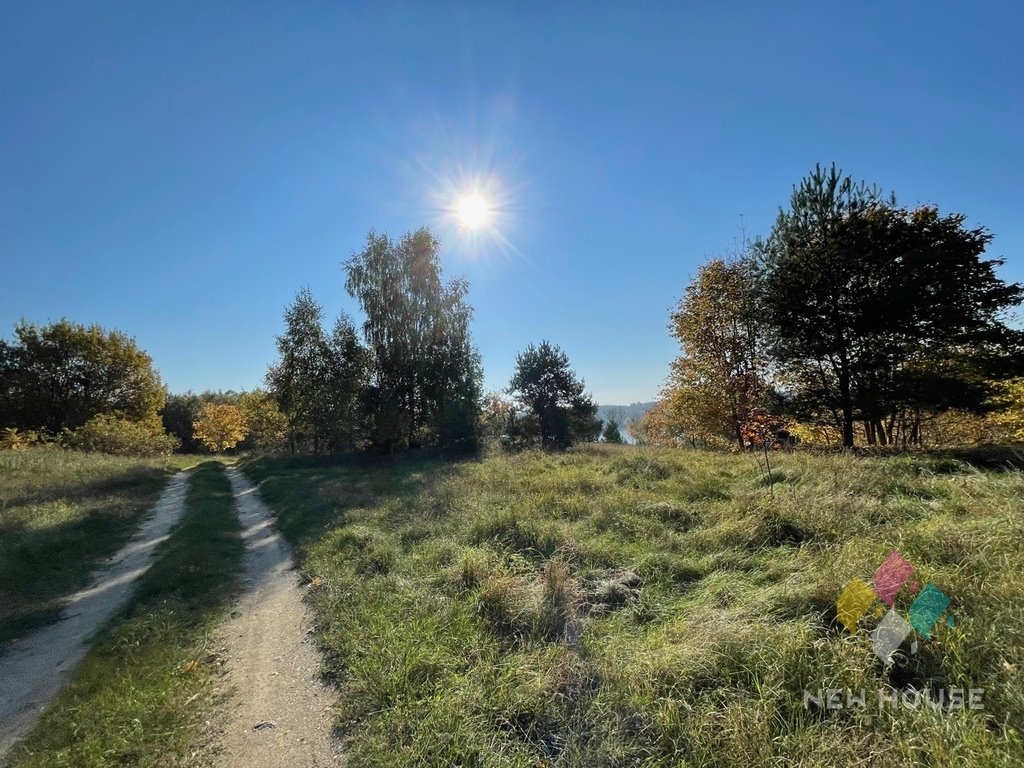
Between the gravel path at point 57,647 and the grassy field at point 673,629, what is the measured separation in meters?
2.67

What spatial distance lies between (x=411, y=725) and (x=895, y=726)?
11.6 ft

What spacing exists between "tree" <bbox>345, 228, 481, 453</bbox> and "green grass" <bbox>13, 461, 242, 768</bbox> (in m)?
18.4

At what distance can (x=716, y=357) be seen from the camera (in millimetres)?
23984

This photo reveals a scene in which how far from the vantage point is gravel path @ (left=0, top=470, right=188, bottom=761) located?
4273mm

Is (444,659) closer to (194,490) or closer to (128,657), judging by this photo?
(128,657)

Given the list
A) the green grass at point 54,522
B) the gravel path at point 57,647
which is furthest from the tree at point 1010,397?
the green grass at point 54,522

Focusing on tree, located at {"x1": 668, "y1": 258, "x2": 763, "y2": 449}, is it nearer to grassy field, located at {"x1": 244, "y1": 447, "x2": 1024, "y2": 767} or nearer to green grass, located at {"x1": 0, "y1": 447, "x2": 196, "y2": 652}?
grassy field, located at {"x1": 244, "y1": 447, "x2": 1024, "y2": 767}

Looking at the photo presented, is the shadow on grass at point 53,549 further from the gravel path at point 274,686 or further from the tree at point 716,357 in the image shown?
the tree at point 716,357

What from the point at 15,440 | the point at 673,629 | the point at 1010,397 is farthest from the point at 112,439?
the point at 1010,397

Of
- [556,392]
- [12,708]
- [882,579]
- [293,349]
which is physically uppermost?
[293,349]

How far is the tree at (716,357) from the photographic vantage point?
73.9 feet

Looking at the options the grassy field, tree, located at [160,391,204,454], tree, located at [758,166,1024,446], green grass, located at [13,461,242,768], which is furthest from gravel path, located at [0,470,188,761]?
tree, located at [160,391,204,454]

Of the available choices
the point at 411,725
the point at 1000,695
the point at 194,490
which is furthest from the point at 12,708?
the point at 194,490

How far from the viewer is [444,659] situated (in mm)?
4504
